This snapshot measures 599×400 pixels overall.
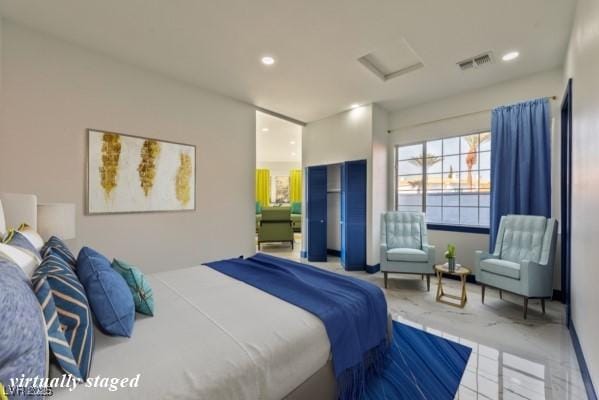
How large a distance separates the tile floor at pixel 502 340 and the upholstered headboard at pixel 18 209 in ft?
10.8

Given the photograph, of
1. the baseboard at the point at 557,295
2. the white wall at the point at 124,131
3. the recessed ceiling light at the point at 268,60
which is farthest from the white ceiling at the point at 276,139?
the baseboard at the point at 557,295

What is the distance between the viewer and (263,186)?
10164mm

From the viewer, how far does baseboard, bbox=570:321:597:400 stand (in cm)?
153

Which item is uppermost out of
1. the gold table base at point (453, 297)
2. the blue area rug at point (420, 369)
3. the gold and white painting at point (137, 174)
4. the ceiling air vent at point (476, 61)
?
the ceiling air vent at point (476, 61)

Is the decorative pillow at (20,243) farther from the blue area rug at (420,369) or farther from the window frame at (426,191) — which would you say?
the window frame at (426,191)

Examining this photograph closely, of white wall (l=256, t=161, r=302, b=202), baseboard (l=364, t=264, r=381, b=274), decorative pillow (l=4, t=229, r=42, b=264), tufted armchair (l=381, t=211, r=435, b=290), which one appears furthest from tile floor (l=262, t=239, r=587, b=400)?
white wall (l=256, t=161, r=302, b=202)

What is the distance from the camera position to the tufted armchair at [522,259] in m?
2.57

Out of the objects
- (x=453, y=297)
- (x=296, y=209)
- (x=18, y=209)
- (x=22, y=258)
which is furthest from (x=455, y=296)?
(x=296, y=209)

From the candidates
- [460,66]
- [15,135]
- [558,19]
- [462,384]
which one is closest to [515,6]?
[558,19]

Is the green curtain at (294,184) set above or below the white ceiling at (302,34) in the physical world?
below

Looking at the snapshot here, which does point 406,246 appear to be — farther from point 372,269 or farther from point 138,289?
point 138,289

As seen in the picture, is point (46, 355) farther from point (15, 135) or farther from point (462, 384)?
point (15, 135)

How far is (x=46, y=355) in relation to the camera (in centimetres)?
78

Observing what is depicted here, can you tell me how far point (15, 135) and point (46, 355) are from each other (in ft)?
8.51
